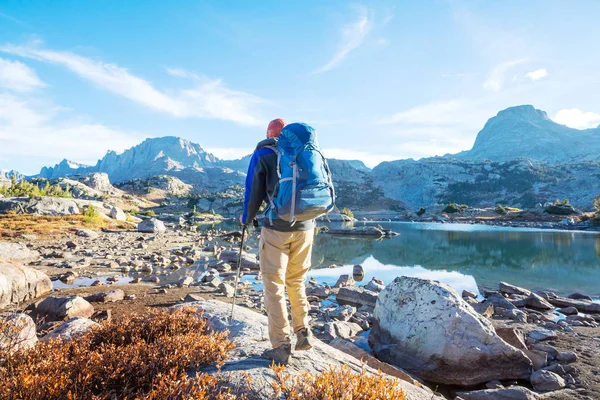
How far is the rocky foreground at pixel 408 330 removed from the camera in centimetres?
497

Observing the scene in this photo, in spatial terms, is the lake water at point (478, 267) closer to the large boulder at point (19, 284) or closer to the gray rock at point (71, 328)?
the large boulder at point (19, 284)

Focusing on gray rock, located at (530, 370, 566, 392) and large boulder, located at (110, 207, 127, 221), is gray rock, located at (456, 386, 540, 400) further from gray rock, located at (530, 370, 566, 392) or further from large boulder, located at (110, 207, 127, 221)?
large boulder, located at (110, 207, 127, 221)

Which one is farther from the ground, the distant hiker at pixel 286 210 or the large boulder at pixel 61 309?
the distant hiker at pixel 286 210

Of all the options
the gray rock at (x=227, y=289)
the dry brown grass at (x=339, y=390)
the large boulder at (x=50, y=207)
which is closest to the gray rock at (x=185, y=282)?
the gray rock at (x=227, y=289)

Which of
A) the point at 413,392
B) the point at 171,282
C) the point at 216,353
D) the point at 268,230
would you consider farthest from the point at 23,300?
the point at 413,392

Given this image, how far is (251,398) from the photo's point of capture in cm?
301

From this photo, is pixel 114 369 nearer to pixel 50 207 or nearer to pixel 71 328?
pixel 71 328

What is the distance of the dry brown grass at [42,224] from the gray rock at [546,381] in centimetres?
3432

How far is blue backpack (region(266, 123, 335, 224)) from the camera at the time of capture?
369 cm

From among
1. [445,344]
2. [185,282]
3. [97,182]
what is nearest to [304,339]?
[445,344]

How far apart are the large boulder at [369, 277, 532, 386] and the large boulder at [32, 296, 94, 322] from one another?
741 centimetres

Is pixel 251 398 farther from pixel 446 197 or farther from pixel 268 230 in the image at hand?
pixel 446 197

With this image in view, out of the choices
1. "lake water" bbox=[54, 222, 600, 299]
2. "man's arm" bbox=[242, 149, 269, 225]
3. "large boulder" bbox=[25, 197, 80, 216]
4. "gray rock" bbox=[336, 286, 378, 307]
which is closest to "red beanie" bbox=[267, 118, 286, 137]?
"man's arm" bbox=[242, 149, 269, 225]

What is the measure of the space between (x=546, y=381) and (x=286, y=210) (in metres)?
6.03
